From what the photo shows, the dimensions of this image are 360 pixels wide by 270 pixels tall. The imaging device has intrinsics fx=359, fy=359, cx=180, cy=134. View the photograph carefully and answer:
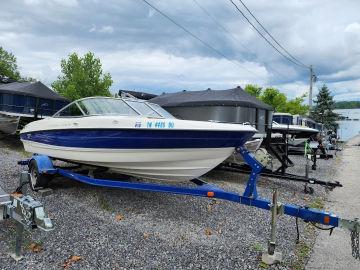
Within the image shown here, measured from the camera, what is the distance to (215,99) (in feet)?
31.4

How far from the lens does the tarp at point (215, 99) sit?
9328mm

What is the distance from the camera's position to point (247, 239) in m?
4.87

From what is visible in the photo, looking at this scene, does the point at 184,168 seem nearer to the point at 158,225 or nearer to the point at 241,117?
the point at 158,225

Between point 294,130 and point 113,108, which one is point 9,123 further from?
point 294,130

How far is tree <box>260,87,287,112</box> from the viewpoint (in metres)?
44.4

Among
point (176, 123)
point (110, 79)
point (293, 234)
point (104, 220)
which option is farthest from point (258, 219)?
point (110, 79)

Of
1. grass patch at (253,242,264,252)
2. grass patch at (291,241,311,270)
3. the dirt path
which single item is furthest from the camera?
grass patch at (253,242,264,252)

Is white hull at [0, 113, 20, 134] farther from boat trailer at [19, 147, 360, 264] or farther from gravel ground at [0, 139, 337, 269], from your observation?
boat trailer at [19, 147, 360, 264]

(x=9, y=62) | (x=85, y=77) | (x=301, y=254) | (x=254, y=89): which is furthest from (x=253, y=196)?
(x=9, y=62)

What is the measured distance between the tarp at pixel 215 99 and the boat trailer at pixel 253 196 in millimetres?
3724

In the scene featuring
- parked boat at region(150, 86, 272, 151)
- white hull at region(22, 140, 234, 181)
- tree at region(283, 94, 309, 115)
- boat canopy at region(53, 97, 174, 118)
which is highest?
tree at region(283, 94, 309, 115)

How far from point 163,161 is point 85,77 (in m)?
31.1

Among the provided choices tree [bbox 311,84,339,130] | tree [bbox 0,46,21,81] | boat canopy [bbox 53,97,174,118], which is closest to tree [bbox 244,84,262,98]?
tree [bbox 311,84,339,130]

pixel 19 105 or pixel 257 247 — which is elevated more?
pixel 19 105
